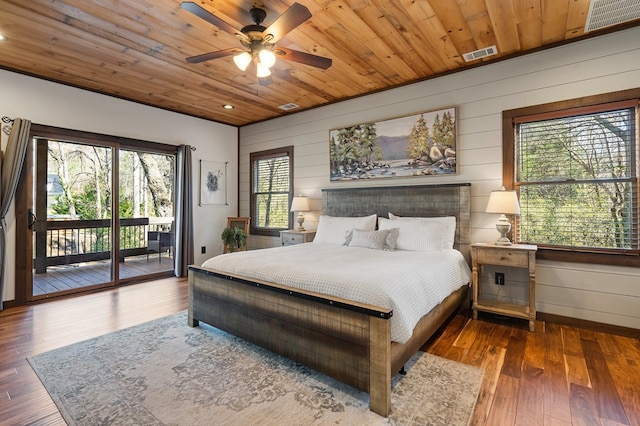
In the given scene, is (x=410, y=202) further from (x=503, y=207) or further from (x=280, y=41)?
(x=280, y=41)

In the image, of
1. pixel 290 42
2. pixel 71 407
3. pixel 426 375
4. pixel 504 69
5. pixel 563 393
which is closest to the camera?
pixel 71 407

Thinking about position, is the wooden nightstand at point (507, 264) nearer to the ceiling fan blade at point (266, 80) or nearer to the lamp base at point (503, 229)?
the lamp base at point (503, 229)

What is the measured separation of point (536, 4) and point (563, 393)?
9.64ft

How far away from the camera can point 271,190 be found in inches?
236

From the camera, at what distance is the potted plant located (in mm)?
5590

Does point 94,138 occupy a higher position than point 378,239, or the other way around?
point 94,138

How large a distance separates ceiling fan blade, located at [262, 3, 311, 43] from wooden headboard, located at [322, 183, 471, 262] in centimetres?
247

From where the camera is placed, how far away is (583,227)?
3.14 metres

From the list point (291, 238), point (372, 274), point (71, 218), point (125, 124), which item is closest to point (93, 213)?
point (71, 218)

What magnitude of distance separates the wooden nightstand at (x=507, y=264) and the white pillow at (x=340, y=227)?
1311mm

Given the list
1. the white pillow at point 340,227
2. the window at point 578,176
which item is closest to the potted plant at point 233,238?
the white pillow at point 340,227

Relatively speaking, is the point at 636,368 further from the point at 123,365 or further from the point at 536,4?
the point at 123,365

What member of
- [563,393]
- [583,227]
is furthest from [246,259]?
[583,227]

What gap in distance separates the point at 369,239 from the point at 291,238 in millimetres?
1709
